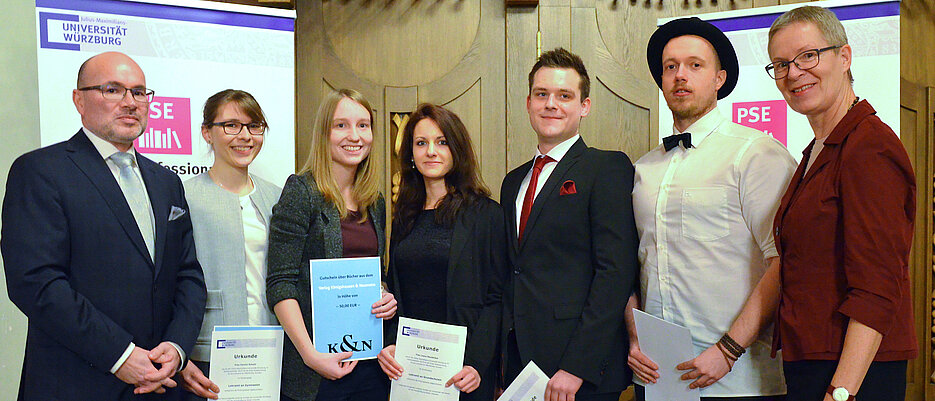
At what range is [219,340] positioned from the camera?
243 cm

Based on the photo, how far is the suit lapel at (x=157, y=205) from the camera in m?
2.30

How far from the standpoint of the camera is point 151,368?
2164 mm

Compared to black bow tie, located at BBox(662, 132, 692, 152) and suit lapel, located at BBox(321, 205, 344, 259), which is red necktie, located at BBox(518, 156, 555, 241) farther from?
suit lapel, located at BBox(321, 205, 344, 259)

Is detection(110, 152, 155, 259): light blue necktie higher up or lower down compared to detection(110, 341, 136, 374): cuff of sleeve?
Result: higher up

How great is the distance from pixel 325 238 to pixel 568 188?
0.84 meters

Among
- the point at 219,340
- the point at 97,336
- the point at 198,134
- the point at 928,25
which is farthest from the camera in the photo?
the point at 928,25

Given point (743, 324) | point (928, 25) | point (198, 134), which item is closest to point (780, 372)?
point (743, 324)

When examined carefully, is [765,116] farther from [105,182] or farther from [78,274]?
[78,274]

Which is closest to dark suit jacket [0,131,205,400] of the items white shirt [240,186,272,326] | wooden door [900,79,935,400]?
white shirt [240,186,272,326]

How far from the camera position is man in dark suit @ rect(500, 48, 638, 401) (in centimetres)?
228

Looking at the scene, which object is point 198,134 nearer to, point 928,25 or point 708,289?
point 708,289

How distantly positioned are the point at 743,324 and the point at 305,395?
4.67 ft

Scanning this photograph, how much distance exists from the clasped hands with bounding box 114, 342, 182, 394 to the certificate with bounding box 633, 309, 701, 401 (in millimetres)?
1456

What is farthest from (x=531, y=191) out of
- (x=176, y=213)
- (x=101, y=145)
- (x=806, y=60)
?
(x=101, y=145)
